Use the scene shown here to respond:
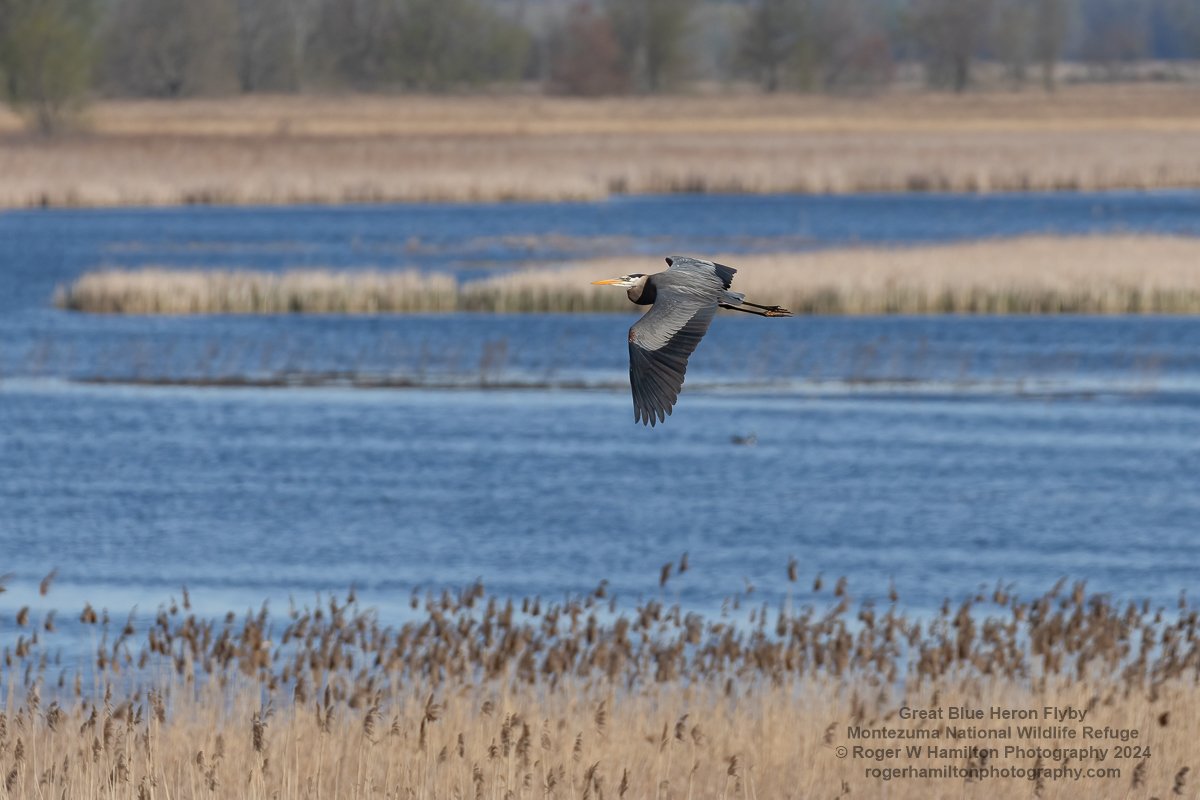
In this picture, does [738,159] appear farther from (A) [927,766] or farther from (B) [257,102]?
(A) [927,766]

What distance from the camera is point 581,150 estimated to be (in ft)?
225

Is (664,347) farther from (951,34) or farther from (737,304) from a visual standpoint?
(951,34)

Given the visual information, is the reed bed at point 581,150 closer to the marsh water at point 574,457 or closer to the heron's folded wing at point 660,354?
the marsh water at point 574,457

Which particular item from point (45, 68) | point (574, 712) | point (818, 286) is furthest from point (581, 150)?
point (574, 712)

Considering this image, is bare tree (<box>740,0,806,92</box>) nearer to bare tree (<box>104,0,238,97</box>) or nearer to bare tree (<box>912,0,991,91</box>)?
bare tree (<box>912,0,991,91</box>)

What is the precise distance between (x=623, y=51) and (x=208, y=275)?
79.8 metres

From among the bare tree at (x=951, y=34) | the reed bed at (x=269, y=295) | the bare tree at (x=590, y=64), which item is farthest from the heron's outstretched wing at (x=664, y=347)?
the bare tree at (x=951, y=34)

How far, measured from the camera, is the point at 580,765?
9.62 metres

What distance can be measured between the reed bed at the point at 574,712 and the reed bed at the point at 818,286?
1970 centimetres

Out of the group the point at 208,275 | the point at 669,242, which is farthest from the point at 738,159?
the point at 208,275

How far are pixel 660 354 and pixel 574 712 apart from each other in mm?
5391

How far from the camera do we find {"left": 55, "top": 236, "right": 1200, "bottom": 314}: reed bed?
3362cm

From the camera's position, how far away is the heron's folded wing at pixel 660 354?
614 centimetres

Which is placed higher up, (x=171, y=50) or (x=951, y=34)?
(x=951, y=34)
